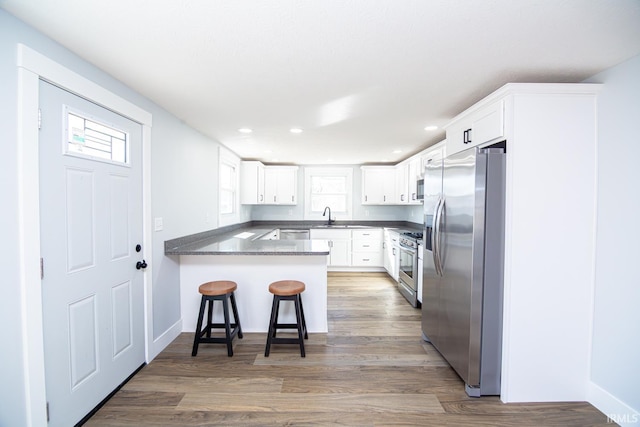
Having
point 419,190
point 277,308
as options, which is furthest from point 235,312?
point 419,190

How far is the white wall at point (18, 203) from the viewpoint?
4.15 ft

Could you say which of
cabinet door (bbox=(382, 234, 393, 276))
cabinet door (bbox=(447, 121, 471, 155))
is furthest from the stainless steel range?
cabinet door (bbox=(447, 121, 471, 155))

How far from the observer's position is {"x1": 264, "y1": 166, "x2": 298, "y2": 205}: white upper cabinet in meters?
5.48

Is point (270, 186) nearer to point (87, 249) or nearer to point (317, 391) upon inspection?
point (87, 249)

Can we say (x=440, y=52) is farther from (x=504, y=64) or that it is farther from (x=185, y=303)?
(x=185, y=303)

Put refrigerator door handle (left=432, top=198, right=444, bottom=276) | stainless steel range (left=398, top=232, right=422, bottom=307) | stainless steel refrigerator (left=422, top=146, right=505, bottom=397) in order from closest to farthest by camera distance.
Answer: stainless steel refrigerator (left=422, top=146, right=505, bottom=397) < refrigerator door handle (left=432, top=198, right=444, bottom=276) < stainless steel range (left=398, top=232, right=422, bottom=307)

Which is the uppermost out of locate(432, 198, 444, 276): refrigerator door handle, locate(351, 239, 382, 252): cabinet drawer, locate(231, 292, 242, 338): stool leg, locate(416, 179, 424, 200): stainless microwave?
locate(416, 179, 424, 200): stainless microwave

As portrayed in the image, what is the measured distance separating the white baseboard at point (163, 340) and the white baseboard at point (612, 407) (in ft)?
11.3

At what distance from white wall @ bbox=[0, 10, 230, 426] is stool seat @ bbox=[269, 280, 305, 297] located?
108 centimetres

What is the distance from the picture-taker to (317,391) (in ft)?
6.47

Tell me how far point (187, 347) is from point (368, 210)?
4309 mm

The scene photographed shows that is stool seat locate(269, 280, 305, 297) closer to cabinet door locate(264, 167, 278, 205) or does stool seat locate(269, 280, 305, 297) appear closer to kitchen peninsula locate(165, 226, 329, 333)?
kitchen peninsula locate(165, 226, 329, 333)

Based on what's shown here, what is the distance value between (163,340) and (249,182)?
3228 mm

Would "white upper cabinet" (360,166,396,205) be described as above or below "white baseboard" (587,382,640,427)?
above
